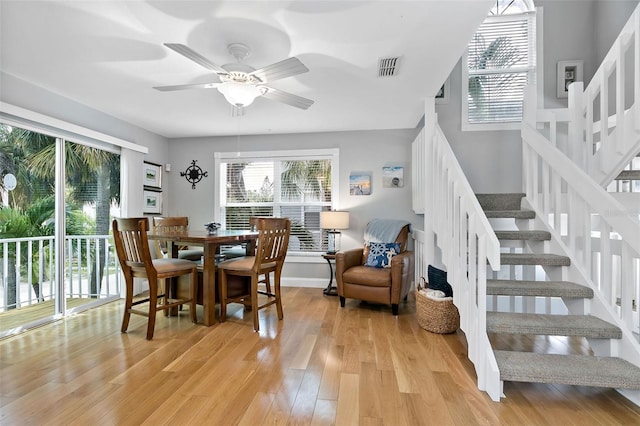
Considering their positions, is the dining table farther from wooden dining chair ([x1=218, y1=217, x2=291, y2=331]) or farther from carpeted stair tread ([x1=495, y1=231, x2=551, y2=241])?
carpeted stair tread ([x1=495, y1=231, x2=551, y2=241])

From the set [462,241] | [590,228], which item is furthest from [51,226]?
[590,228]

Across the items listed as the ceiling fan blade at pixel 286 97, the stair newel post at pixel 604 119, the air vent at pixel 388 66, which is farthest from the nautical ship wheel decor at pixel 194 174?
the stair newel post at pixel 604 119

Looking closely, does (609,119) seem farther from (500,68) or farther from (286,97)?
(286,97)

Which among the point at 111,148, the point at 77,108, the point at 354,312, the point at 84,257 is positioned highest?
the point at 77,108

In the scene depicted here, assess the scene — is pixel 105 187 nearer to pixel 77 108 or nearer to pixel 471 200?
pixel 77 108

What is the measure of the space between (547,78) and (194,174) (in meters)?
5.00

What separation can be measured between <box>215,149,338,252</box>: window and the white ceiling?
1222 mm

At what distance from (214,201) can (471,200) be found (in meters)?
3.83

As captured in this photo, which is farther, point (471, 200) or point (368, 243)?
point (368, 243)

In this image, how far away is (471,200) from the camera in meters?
2.02

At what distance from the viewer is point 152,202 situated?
4.45 m

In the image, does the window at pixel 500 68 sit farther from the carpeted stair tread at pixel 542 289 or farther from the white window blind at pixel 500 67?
the carpeted stair tread at pixel 542 289

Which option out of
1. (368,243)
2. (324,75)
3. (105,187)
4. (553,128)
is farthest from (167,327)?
(553,128)

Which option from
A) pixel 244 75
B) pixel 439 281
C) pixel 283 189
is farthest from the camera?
pixel 283 189
